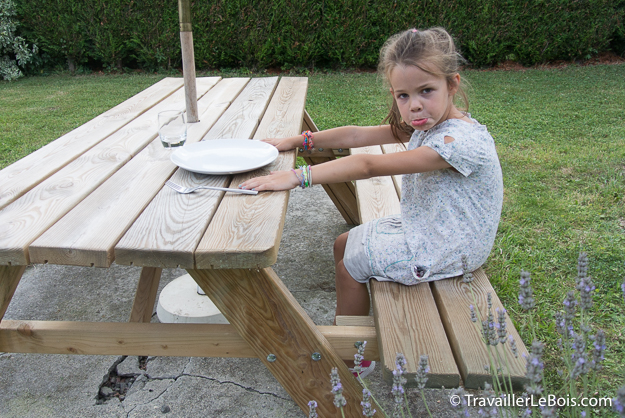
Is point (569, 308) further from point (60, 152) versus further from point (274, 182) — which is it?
point (60, 152)

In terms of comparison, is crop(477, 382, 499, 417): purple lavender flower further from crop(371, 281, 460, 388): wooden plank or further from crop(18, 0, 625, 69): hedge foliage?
crop(18, 0, 625, 69): hedge foliage

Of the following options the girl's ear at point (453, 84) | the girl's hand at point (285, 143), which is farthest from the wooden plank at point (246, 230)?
the girl's ear at point (453, 84)

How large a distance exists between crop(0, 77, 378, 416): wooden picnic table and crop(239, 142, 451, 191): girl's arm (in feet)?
0.20

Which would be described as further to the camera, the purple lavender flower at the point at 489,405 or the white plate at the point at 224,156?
the white plate at the point at 224,156

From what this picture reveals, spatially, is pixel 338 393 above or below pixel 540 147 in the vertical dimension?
above

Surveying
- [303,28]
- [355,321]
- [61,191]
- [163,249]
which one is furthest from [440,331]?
[303,28]

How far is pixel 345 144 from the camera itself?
2.28 m

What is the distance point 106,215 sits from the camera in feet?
4.74

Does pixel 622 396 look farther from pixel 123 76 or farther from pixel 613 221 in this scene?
pixel 123 76

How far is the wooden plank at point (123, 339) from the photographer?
1.70 metres

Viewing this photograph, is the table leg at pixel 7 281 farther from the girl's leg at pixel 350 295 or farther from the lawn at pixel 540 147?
the lawn at pixel 540 147

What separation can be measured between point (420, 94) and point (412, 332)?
2.58 feet

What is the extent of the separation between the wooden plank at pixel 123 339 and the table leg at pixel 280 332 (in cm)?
13

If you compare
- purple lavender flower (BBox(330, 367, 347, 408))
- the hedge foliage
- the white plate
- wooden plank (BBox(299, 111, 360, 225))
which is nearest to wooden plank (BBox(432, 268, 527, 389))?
purple lavender flower (BBox(330, 367, 347, 408))
